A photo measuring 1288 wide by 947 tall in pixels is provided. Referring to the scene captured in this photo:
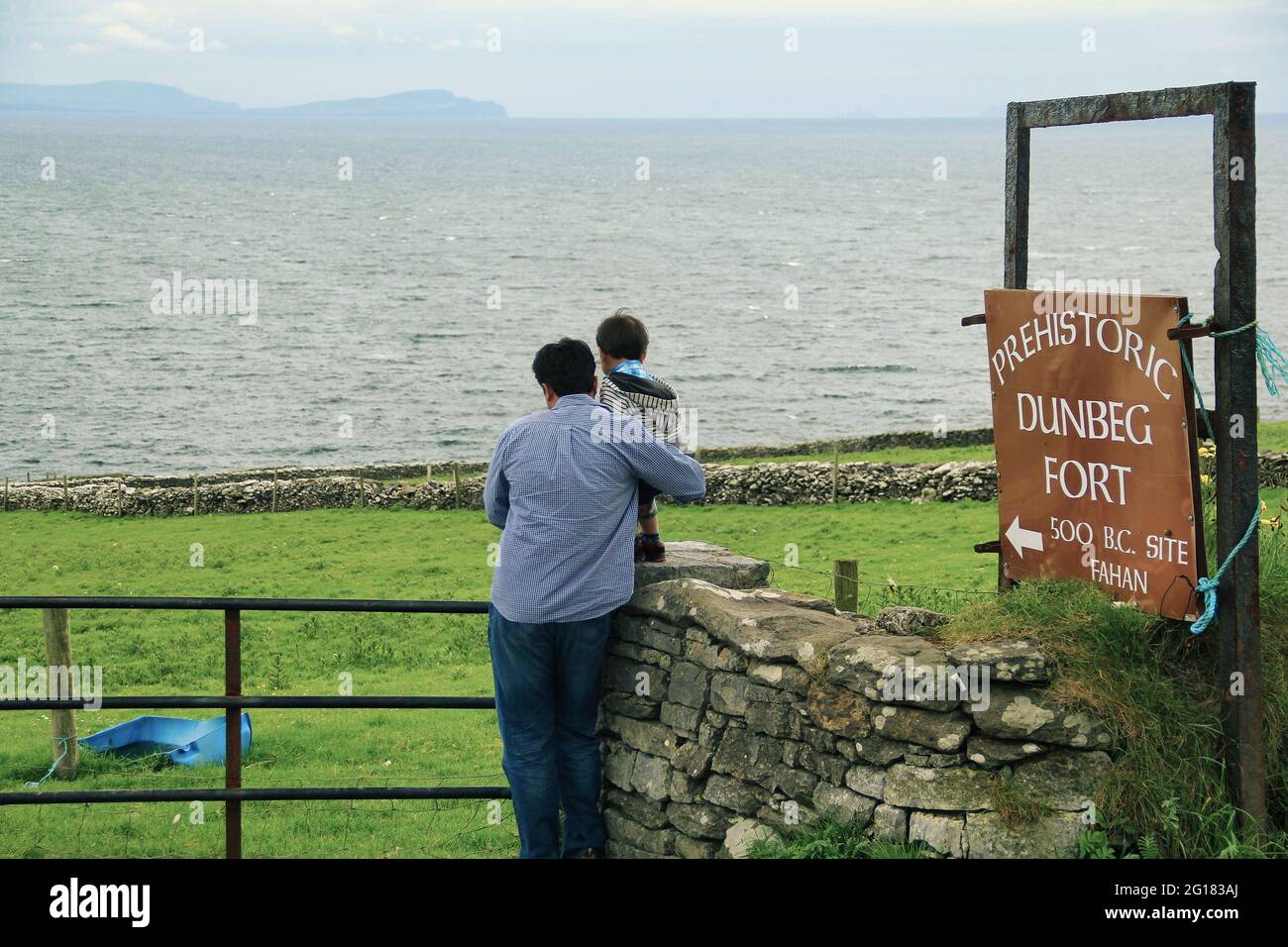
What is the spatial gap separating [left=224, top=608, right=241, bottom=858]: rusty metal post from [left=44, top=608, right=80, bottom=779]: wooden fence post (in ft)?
17.5

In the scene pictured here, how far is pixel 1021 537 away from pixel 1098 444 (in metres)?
0.66

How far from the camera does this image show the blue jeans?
5500mm

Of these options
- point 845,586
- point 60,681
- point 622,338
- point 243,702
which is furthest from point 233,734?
point 845,586

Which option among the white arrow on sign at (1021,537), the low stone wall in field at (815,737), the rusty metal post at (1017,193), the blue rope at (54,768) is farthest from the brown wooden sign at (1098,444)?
the blue rope at (54,768)

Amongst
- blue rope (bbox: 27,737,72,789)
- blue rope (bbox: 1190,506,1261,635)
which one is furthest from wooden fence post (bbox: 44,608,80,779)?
blue rope (bbox: 1190,506,1261,635)

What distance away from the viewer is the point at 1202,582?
5207 millimetres

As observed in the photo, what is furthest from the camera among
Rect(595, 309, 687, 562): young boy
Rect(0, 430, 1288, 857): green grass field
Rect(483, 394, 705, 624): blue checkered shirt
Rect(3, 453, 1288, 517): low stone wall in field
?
Rect(3, 453, 1288, 517): low stone wall in field

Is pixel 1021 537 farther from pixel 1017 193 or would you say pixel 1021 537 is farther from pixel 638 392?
pixel 638 392

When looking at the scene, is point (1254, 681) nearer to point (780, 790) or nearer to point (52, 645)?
point (780, 790)

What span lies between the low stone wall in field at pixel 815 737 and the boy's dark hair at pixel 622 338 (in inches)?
44.4

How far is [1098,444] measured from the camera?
574 cm

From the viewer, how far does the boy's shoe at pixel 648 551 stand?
6.24 m

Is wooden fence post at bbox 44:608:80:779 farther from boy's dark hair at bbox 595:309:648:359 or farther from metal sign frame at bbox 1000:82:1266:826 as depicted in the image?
metal sign frame at bbox 1000:82:1266:826

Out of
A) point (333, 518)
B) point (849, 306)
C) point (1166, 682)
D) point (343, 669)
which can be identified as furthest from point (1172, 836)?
point (849, 306)
